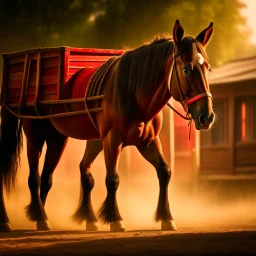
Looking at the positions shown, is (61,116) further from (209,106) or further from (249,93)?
(249,93)

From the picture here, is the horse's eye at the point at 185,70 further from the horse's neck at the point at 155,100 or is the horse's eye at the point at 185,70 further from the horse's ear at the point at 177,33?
the horse's neck at the point at 155,100

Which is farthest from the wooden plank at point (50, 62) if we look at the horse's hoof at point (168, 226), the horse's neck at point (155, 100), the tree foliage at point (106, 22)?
the tree foliage at point (106, 22)

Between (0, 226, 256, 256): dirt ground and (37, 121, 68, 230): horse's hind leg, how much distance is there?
1.89m

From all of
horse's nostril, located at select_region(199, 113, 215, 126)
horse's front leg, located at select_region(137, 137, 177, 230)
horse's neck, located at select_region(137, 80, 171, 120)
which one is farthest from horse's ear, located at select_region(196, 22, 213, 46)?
horse's front leg, located at select_region(137, 137, 177, 230)

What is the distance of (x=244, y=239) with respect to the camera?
348 inches

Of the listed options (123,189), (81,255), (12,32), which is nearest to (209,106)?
(81,255)

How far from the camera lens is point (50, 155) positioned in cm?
1242

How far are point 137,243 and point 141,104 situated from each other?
1920 millimetres

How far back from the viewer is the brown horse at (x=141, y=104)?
9547mm

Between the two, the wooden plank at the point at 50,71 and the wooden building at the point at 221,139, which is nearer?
the wooden plank at the point at 50,71

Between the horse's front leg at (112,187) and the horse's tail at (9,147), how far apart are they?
8.25ft

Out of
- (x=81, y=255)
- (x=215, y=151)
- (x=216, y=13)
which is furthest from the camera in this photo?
(x=216, y=13)

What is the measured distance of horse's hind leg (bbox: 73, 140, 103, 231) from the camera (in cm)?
1121

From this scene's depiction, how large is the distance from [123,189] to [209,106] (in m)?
13.0
